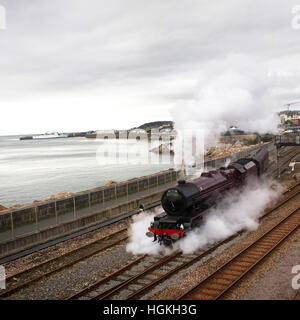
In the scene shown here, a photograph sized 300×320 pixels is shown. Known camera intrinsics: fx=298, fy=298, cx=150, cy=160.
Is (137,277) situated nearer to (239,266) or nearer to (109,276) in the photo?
(109,276)

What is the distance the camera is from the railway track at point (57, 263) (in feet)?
33.2

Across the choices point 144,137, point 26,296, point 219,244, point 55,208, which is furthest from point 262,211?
point 144,137

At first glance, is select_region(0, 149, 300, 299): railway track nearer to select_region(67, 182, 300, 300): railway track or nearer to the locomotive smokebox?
select_region(67, 182, 300, 300): railway track

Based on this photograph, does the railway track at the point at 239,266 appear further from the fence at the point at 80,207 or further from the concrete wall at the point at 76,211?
the concrete wall at the point at 76,211

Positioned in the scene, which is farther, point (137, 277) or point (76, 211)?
point (76, 211)

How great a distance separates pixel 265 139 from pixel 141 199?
4534 cm

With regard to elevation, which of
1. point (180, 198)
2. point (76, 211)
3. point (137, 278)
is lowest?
point (137, 278)

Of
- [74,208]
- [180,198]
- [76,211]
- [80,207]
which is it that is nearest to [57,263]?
[74,208]

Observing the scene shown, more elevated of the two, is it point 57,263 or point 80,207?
point 80,207

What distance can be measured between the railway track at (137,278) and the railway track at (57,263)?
2.10m

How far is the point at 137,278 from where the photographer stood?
10.2 m

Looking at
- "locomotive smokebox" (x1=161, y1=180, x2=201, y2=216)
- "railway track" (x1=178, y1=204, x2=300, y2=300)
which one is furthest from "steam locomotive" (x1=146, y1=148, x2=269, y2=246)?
"railway track" (x1=178, y1=204, x2=300, y2=300)

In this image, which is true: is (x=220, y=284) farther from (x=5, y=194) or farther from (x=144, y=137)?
(x=144, y=137)

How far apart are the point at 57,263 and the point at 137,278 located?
3.66 metres
